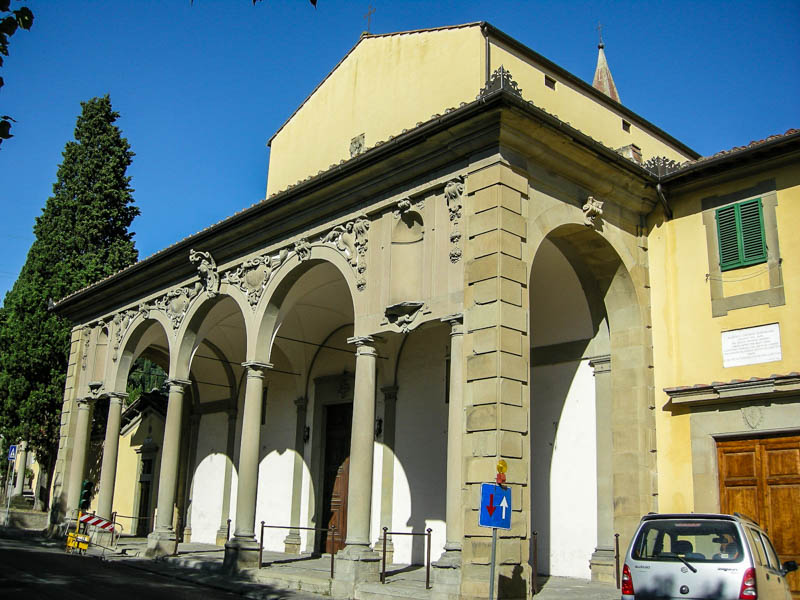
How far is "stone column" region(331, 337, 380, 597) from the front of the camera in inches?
455

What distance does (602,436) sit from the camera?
13062 millimetres

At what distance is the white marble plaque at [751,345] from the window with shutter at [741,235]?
105 centimetres

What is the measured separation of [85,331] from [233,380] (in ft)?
14.2

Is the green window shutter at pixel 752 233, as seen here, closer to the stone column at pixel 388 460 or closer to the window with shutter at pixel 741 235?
the window with shutter at pixel 741 235

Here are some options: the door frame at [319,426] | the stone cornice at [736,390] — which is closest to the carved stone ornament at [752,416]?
the stone cornice at [736,390]

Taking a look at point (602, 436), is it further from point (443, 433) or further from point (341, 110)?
point (341, 110)

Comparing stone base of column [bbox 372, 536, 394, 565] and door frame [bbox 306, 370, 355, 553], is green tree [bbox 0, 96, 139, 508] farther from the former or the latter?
stone base of column [bbox 372, 536, 394, 565]

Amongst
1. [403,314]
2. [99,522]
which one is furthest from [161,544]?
[403,314]

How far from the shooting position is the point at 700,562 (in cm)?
746

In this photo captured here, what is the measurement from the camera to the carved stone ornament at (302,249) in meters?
14.3

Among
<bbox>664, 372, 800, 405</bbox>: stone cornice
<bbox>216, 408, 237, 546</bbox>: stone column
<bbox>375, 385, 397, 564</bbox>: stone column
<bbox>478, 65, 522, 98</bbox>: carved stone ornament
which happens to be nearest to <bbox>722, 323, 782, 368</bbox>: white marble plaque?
<bbox>664, 372, 800, 405</bbox>: stone cornice

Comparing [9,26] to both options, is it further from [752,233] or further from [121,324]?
[121,324]

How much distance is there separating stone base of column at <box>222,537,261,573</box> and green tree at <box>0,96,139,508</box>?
1403cm

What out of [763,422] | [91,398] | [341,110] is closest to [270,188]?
[341,110]
